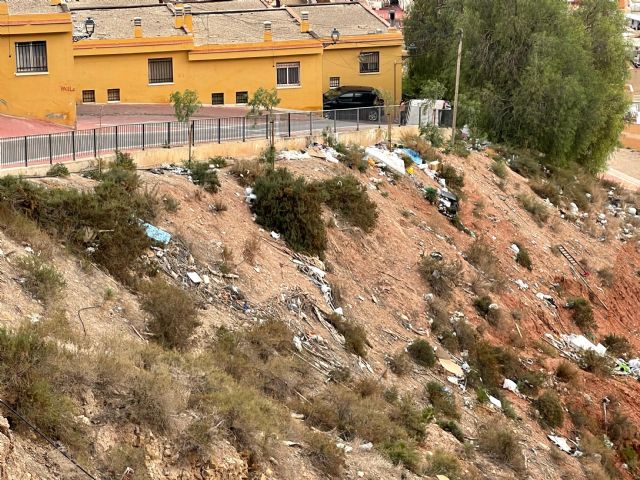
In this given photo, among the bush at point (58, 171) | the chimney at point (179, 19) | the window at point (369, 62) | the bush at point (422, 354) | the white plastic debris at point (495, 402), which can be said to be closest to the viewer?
the white plastic debris at point (495, 402)

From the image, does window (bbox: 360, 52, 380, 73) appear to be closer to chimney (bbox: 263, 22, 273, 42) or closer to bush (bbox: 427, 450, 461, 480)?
chimney (bbox: 263, 22, 273, 42)

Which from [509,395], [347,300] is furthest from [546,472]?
[347,300]

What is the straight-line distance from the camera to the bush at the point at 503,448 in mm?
22562

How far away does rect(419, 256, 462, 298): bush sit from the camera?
97.9 ft

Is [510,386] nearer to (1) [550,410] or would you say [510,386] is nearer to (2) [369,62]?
(1) [550,410]

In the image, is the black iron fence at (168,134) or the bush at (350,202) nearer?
the black iron fence at (168,134)

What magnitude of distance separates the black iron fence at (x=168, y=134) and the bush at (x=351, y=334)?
7.16 meters

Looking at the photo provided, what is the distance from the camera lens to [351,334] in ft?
81.6

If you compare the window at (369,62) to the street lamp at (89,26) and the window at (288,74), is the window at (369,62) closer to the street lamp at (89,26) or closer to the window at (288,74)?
the window at (288,74)

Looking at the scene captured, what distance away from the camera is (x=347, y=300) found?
26.9 meters

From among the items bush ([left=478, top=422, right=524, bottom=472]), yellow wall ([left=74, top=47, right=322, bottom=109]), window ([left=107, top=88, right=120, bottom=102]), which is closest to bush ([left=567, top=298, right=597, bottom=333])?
bush ([left=478, top=422, right=524, bottom=472])

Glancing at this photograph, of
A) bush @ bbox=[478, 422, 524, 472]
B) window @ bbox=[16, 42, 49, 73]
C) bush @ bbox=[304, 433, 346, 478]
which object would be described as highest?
window @ bbox=[16, 42, 49, 73]

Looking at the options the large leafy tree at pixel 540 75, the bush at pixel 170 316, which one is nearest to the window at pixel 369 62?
the large leafy tree at pixel 540 75

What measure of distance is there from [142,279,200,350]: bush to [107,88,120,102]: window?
2184 cm
